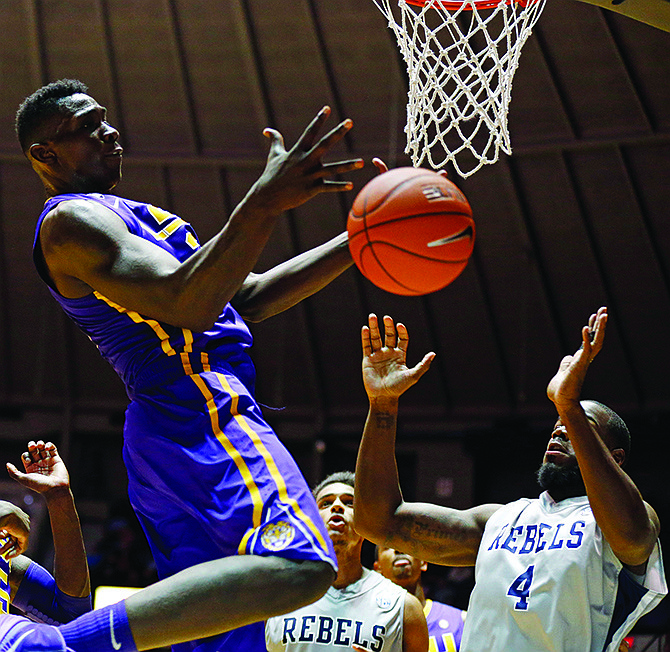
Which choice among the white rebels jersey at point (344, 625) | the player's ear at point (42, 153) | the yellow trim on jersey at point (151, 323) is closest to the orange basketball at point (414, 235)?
the yellow trim on jersey at point (151, 323)

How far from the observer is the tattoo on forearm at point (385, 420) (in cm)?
411

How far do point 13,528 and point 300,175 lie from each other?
273 cm

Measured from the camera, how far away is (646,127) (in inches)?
462

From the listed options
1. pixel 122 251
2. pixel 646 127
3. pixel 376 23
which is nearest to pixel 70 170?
pixel 122 251

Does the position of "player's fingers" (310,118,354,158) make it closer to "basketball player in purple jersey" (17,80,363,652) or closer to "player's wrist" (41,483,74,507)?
"basketball player in purple jersey" (17,80,363,652)

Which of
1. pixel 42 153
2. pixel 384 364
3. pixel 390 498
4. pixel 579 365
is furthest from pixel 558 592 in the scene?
pixel 42 153

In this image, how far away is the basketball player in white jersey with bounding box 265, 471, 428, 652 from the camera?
514 cm

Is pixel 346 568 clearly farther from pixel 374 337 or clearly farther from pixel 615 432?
pixel 374 337

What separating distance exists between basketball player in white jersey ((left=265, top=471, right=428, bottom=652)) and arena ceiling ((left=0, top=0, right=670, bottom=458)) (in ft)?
24.6

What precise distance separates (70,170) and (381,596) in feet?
10.9

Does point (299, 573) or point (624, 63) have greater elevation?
point (624, 63)

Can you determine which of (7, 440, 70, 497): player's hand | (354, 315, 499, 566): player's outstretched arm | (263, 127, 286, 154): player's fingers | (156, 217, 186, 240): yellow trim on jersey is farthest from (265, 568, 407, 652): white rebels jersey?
(263, 127, 286, 154): player's fingers

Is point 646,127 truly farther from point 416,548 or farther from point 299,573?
point 299,573

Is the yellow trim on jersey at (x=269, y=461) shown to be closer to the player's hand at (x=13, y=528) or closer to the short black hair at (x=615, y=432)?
the player's hand at (x=13, y=528)
